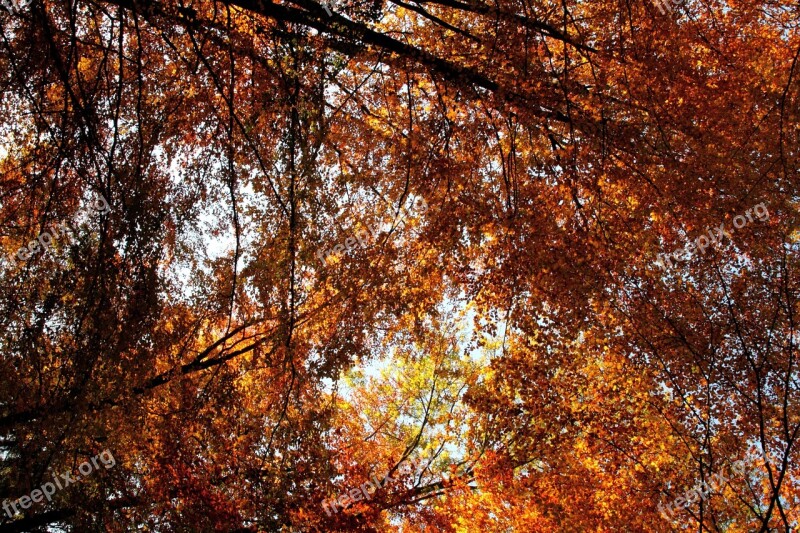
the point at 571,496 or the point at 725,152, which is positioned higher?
the point at 725,152

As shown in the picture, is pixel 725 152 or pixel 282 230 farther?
pixel 725 152

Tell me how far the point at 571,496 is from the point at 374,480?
3.65m

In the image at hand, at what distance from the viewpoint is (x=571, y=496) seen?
899cm

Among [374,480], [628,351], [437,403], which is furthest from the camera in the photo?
[437,403]

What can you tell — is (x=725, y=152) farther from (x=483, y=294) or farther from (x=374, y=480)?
(x=374, y=480)

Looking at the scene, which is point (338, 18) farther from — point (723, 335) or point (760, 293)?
point (760, 293)

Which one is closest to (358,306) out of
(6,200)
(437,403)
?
(6,200)

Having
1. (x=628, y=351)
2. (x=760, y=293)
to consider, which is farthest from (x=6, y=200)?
(x=760, y=293)

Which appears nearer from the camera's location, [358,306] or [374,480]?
[358,306]

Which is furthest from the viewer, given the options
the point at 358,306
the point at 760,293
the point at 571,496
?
the point at 571,496

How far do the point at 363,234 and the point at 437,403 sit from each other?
897 centimetres

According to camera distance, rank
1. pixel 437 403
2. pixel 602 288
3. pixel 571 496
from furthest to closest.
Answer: pixel 437 403
pixel 571 496
pixel 602 288

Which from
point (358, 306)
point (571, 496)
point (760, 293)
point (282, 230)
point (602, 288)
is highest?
point (282, 230)

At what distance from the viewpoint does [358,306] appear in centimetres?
645
